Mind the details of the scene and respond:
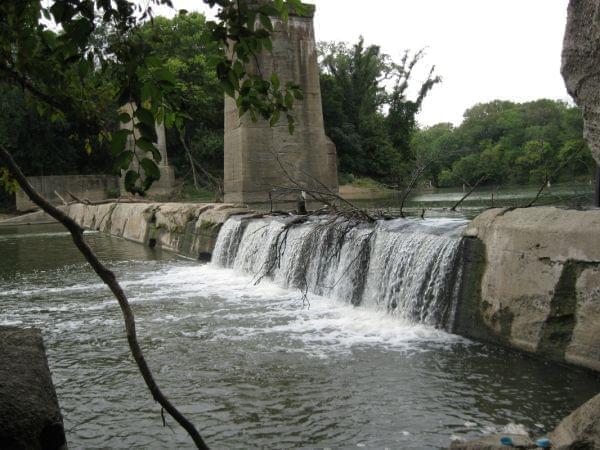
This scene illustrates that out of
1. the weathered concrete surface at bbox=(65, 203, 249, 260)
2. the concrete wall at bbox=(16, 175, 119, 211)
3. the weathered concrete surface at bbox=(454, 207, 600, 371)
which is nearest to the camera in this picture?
the weathered concrete surface at bbox=(454, 207, 600, 371)

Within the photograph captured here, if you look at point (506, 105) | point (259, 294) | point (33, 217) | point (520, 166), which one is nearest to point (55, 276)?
point (259, 294)

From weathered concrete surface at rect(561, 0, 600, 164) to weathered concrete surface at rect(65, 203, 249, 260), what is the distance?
34.8ft

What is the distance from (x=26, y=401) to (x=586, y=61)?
2.99 m

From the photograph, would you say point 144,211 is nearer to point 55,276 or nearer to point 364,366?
point 55,276

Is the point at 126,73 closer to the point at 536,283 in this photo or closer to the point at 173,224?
the point at 536,283

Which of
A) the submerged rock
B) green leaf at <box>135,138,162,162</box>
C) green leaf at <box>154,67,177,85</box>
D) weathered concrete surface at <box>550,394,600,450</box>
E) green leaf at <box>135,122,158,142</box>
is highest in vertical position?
green leaf at <box>154,67,177,85</box>

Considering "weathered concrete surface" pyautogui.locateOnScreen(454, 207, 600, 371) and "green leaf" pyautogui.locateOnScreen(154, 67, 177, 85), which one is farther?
"weathered concrete surface" pyautogui.locateOnScreen(454, 207, 600, 371)

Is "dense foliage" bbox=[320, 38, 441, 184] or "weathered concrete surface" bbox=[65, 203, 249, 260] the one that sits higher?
"dense foliage" bbox=[320, 38, 441, 184]

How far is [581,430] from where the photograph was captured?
120 inches

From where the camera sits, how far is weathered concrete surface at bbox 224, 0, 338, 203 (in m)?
15.0

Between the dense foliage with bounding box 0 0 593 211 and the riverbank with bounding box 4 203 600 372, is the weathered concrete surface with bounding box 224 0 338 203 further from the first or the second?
the riverbank with bounding box 4 203 600 372

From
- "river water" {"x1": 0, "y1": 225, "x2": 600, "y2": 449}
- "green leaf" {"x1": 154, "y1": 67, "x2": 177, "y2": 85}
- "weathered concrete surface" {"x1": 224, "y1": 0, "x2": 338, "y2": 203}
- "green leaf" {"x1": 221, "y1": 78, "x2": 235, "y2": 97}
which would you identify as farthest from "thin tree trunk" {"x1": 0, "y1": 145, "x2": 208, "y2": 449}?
"weathered concrete surface" {"x1": 224, "y1": 0, "x2": 338, "y2": 203}

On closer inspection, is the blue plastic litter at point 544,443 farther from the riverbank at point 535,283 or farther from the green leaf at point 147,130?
the green leaf at point 147,130

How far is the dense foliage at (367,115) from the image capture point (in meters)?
36.2
